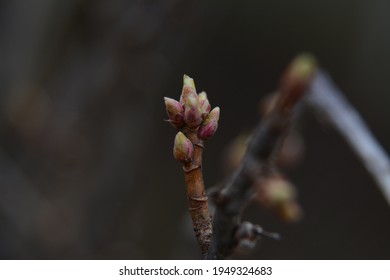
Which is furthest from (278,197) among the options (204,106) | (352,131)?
(204,106)

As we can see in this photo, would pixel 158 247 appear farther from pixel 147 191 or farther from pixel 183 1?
pixel 183 1

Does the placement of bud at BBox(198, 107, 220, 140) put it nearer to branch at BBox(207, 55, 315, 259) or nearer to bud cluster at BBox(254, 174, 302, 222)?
branch at BBox(207, 55, 315, 259)

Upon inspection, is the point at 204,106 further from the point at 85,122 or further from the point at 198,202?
the point at 85,122

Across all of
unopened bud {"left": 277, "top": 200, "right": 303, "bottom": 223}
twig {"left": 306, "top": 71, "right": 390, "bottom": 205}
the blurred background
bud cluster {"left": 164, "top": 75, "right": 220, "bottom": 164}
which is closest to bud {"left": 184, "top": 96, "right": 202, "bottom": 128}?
bud cluster {"left": 164, "top": 75, "right": 220, "bottom": 164}

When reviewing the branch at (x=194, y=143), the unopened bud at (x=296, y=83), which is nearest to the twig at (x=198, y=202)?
the branch at (x=194, y=143)

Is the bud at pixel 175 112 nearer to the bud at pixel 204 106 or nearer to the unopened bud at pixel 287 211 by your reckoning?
the bud at pixel 204 106
